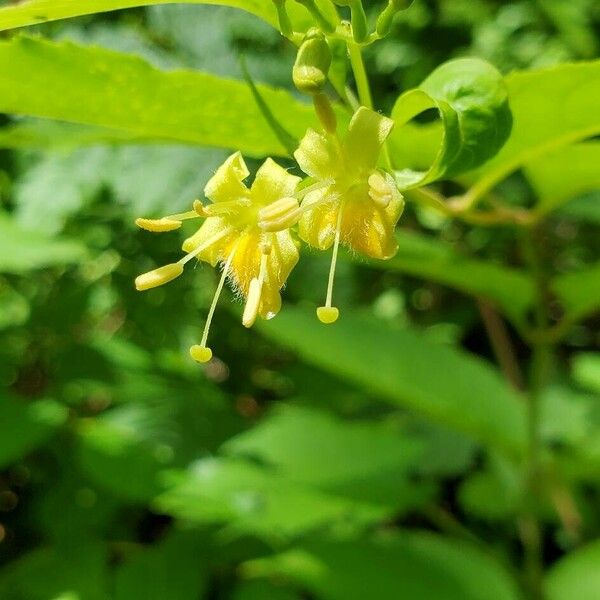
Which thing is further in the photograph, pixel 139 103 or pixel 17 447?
pixel 17 447

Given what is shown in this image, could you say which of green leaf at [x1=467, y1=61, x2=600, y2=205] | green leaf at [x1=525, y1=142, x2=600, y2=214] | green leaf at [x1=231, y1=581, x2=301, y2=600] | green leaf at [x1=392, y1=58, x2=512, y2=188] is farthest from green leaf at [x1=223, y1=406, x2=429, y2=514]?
green leaf at [x1=392, y1=58, x2=512, y2=188]

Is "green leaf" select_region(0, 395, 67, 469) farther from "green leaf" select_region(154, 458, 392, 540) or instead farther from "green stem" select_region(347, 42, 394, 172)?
"green stem" select_region(347, 42, 394, 172)

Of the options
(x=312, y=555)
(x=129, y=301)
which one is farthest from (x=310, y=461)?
(x=129, y=301)

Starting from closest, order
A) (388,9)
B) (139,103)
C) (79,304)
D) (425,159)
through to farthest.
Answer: (388,9)
(139,103)
(425,159)
(79,304)

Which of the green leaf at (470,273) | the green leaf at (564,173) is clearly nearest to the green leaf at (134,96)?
the green leaf at (564,173)

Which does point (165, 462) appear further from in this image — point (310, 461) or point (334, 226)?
point (334, 226)
